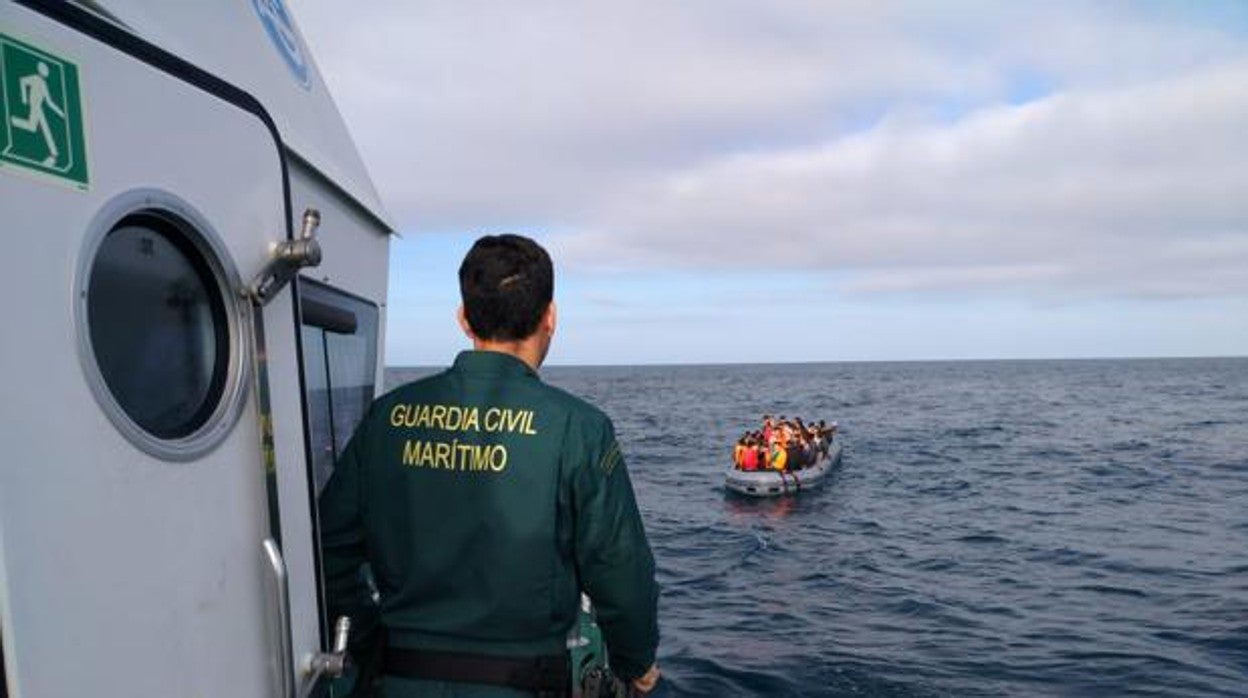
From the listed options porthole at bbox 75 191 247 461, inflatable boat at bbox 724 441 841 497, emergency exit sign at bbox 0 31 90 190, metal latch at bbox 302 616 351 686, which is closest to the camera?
emergency exit sign at bbox 0 31 90 190

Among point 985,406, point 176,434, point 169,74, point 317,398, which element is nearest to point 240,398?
point 176,434

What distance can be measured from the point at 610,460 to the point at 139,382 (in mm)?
1219

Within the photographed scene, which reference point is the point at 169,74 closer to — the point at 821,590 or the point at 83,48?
the point at 83,48

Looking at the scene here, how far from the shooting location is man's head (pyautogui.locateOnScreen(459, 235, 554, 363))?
2.49 metres

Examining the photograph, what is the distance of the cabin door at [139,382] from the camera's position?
1.52 m

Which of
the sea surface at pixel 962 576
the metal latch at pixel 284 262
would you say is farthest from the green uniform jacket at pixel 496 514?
the sea surface at pixel 962 576

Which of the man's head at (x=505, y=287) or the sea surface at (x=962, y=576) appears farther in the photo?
the sea surface at (x=962, y=576)

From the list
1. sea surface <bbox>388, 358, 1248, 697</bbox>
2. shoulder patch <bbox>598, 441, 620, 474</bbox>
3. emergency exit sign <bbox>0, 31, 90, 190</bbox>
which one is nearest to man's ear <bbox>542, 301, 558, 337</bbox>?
shoulder patch <bbox>598, 441, 620, 474</bbox>

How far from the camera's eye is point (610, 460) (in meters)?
2.45

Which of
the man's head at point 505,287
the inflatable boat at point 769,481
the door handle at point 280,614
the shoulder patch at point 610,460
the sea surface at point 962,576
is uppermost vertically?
the man's head at point 505,287

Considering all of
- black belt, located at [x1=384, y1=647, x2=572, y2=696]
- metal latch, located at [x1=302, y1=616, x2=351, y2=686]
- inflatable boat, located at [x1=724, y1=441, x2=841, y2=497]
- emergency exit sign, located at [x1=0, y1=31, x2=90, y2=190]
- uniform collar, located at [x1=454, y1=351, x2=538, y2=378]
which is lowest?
inflatable boat, located at [x1=724, y1=441, x2=841, y2=497]

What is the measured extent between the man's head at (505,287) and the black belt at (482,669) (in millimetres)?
934

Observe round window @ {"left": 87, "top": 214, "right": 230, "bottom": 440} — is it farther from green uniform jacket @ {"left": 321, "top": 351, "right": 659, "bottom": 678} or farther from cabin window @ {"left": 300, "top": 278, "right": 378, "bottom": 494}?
cabin window @ {"left": 300, "top": 278, "right": 378, "bottom": 494}

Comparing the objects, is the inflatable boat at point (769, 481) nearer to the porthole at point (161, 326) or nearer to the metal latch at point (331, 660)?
the metal latch at point (331, 660)
